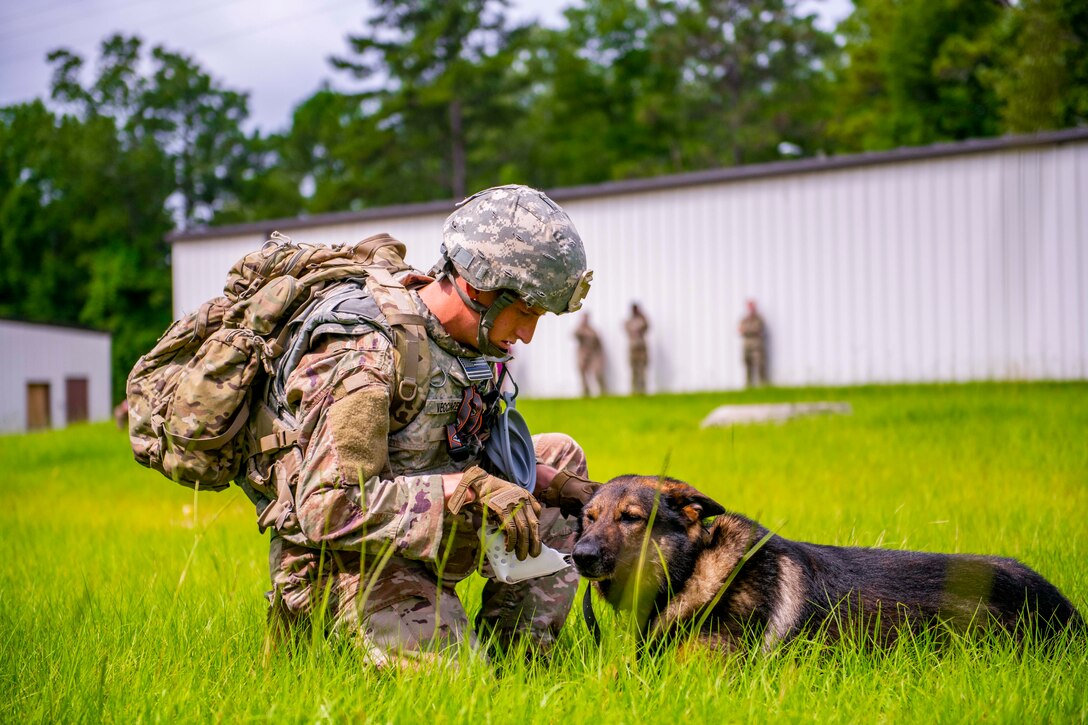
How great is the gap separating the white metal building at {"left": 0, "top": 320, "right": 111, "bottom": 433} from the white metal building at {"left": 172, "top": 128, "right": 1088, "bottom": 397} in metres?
21.0

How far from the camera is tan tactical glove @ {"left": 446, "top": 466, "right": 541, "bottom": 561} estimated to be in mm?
3057

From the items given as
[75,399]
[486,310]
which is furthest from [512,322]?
[75,399]

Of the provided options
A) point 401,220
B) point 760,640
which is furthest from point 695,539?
point 401,220

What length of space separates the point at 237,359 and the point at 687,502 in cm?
169

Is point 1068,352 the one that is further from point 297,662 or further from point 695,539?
point 297,662

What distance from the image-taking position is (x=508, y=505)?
3.07 metres

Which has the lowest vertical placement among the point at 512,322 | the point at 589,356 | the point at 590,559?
the point at 590,559

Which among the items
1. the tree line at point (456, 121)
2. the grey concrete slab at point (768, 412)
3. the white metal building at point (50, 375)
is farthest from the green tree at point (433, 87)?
A: the grey concrete slab at point (768, 412)

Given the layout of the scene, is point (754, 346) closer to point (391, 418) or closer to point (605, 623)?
point (605, 623)

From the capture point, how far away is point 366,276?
3.66 metres

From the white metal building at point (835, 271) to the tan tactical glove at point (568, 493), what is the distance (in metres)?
16.0

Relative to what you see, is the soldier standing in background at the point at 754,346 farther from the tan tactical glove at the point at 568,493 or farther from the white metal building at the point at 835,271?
the tan tactical glove at the point at 568,493

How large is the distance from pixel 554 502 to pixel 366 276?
3.85ft

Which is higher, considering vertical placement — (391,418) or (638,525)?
(391,418)
